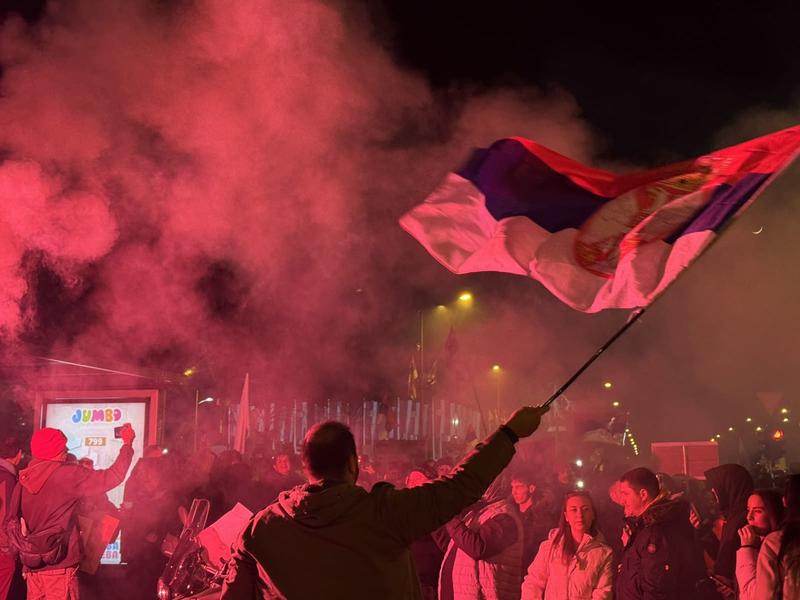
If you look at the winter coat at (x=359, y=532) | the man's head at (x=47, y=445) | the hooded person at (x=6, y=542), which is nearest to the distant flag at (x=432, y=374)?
the hooded person at (x=6, y=542)

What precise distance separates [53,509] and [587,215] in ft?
14.7

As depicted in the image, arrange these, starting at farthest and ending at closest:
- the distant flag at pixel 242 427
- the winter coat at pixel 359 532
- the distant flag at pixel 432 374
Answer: the distant flag at pixel 432 374 → the distant flag at pixel 242 427 → the winter coat at pixel 359 532

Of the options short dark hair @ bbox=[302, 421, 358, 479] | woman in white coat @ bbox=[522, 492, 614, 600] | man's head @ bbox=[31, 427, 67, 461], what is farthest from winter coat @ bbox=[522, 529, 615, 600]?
man's head @ bbox=[31, 427, 67, 461]

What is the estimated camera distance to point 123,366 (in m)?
8.55

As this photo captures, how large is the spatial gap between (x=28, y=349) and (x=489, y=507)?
18.6 feet

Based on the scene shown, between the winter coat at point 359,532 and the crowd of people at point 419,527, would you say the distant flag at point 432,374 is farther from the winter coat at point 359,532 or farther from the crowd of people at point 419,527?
the winter coat at point 359,532

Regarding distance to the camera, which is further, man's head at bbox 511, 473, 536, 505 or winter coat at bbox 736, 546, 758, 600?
man's head at bbox 511, 473, 536, 505

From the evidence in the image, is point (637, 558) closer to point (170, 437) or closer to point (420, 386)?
point (170, 437)

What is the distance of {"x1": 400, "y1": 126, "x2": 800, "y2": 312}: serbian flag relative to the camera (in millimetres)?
3344

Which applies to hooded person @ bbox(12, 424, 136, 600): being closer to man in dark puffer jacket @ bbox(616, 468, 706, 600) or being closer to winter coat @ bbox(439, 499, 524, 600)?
winter coat @ bbox(439, 499, 524, 600)

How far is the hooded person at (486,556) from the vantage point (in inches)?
177

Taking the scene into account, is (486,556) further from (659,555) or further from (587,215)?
(587,215)

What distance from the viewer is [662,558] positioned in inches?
171

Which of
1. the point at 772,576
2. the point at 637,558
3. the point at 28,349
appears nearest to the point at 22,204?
the point at 28,349
